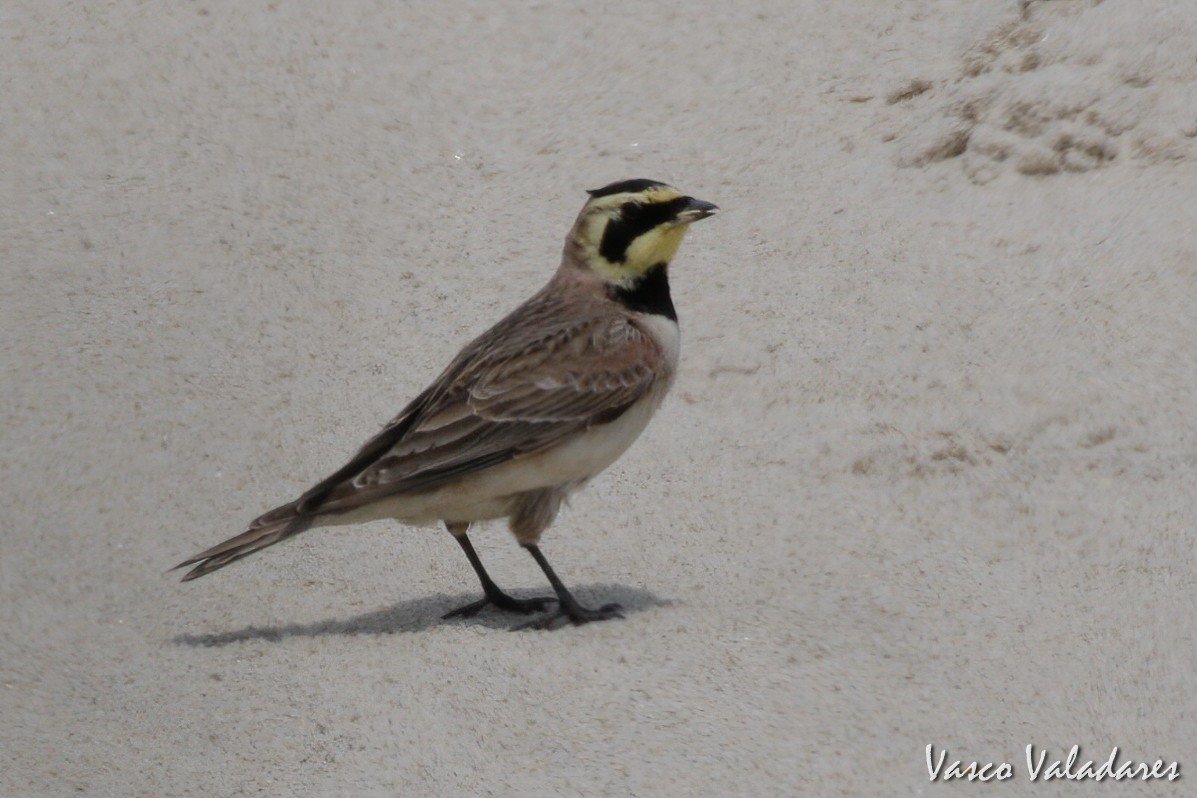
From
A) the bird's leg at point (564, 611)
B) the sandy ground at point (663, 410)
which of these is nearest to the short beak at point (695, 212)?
the bird's leg at point (564, 611)

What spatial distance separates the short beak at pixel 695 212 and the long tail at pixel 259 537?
5.98 feet

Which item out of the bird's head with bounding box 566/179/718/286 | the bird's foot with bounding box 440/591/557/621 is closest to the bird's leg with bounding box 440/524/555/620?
the bird's foot with bounding box 440/591/557/621

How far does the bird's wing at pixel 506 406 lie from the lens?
20.9 feet

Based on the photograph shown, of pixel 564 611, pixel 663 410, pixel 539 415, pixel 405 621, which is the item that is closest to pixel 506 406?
pixel 539 415

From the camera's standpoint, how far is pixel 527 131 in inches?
413

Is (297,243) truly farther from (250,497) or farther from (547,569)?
(547,569)

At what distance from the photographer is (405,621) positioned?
22.3 ft

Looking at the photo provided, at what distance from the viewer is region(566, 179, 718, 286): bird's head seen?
665cm

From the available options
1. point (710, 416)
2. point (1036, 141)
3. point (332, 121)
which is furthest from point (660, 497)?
point (332, 121)

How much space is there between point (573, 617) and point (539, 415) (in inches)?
31.1

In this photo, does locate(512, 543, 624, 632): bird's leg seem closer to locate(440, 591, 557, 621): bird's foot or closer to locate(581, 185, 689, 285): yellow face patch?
locate(440, 591, 557, 621): bird's foot

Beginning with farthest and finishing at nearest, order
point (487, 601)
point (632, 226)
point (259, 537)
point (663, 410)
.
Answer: point (663, 410) → point (487, 601) → point (632, 226) → point (259, 537)

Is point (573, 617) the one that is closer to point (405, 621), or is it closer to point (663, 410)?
point (405, 621)

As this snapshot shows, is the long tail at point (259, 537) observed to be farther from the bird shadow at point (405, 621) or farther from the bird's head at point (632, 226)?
the bird's head at point (632, 226)
